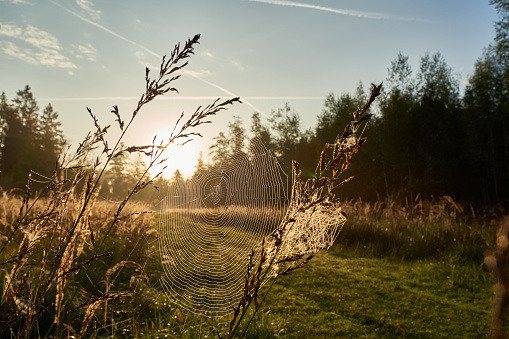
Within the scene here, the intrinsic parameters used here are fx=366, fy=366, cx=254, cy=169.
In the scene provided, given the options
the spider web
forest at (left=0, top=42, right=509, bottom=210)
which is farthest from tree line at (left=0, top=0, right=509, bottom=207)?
the spider web

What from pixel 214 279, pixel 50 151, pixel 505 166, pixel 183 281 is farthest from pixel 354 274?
pixel 50 151

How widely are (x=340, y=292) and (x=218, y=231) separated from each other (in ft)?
10.1

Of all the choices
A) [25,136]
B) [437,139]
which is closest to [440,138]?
[437,139]

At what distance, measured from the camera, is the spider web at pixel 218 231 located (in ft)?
13.5

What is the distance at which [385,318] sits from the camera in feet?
12.2

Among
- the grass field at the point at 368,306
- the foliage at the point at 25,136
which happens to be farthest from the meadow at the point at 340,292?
the foliage at the point at 25,136

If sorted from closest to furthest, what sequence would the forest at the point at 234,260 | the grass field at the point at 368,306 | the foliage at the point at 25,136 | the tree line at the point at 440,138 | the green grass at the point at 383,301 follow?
the forest at the point at 234,260
the grass field at the point at 368,306
the green grass at the point at 383,301
the tree line at the point at 440,138
the foliage at the point at 25,136

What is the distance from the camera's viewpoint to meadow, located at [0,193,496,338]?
10.3 ft

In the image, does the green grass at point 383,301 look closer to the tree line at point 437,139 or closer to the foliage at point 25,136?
the tree line at point 437,139

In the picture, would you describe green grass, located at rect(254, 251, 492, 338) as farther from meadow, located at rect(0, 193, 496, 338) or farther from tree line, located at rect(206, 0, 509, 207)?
tree line, located at rect(206, 0, 509, 207)

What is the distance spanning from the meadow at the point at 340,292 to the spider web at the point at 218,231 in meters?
0.29

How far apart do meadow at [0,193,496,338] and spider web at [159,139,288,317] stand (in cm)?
29

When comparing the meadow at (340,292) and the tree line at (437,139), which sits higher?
the tree line at (437,139)

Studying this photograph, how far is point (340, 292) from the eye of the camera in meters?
4.47
